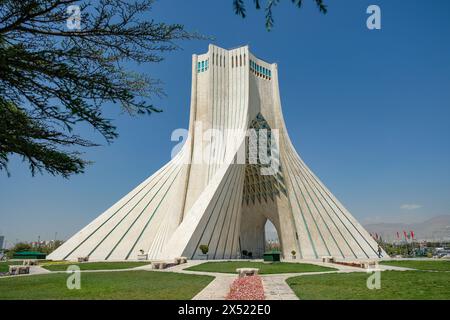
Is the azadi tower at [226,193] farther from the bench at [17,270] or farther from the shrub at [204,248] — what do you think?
the bench at [17,270]

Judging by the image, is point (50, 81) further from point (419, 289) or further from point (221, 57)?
point (221, 57)

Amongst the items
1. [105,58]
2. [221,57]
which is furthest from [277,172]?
[105,58]

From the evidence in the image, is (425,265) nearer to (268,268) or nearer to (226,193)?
(268,268)

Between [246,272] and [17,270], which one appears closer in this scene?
[246,272]

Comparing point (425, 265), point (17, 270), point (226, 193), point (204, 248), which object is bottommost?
point (425, 265)

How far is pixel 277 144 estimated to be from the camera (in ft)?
96.4

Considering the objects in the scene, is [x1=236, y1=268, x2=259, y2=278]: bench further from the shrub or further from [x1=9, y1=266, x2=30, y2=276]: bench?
the shrub

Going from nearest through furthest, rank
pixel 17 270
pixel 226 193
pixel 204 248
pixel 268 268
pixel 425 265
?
pixel 17 270 → pixel 268 268 → pixel 425 265 → pixel 204 248 → pixel 226 193

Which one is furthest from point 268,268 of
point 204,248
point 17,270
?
point 17,270

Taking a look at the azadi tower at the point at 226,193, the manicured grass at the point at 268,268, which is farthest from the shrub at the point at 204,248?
the manicured grass at the point at 268,268

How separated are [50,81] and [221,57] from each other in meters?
27.4

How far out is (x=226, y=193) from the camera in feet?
76.3

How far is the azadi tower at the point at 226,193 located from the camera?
2178 centimetres

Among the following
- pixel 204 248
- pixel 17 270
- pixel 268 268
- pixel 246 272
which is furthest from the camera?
pixel 204 248
